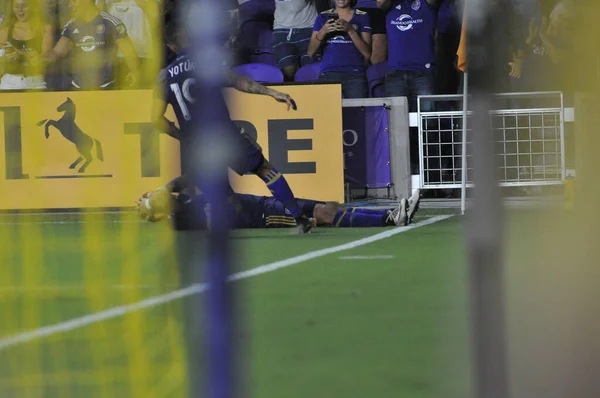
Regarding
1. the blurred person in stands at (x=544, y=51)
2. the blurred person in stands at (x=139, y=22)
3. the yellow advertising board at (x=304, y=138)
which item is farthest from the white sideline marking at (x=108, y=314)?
the blurred person in stands at (x=544, y=51)

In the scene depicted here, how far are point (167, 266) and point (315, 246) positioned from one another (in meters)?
1.40

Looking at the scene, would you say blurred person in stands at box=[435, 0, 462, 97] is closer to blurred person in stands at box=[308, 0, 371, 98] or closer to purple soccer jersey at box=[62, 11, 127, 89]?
blurred person in stands at box=[308, 0, 371, 98]

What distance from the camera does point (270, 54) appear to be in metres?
11.9

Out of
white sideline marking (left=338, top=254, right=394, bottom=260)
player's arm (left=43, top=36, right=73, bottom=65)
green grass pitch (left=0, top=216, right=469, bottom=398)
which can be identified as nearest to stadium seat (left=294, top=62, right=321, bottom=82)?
green grass pitch (left=0, top=216, right=469, bottom=398)

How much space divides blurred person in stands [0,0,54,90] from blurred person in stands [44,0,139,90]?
0.09 m

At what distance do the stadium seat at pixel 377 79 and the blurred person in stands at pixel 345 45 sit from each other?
73 millimetres

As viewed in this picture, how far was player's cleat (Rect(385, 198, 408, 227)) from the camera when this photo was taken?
8.79 metres

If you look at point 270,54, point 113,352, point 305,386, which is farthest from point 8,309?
point 270,54

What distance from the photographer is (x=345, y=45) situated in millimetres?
11258

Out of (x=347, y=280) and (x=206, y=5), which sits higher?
(x=206, y=5)

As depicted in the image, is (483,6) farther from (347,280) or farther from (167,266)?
(167,266)

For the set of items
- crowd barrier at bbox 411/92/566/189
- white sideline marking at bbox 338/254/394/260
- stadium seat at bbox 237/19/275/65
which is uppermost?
stadium seat at bbox 237/19/275/65

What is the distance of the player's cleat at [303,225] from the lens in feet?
27.9

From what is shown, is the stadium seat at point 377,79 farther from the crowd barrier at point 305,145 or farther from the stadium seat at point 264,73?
the stadium seat at point 264,73
